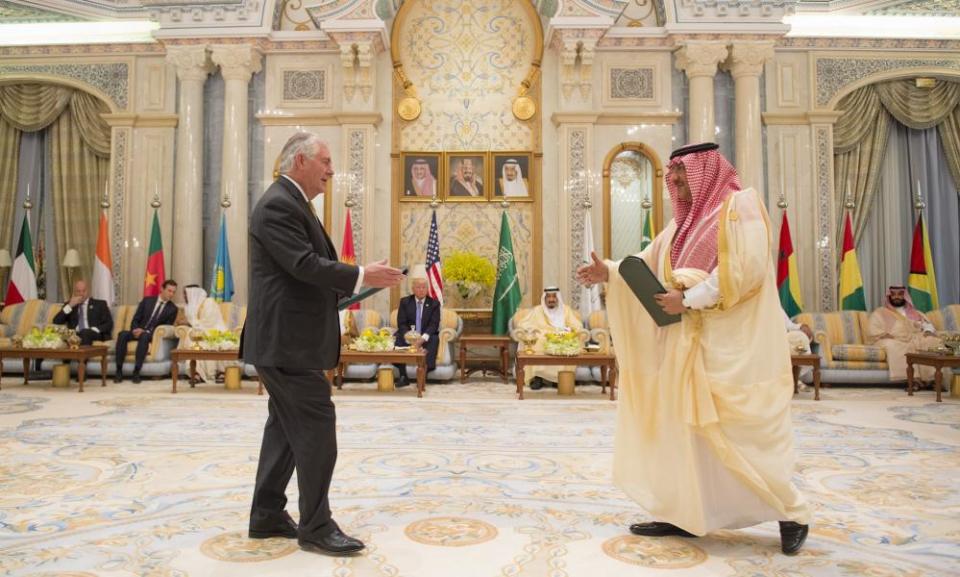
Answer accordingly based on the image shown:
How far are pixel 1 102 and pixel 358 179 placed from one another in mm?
5406

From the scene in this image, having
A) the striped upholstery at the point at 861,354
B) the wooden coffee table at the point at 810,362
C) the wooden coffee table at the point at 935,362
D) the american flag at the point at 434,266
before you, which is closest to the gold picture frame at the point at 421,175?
the american flag at the point at 434,266

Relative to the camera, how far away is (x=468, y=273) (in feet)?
29.5

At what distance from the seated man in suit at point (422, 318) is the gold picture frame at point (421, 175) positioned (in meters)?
1.46

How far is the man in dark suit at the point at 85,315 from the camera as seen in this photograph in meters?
8.35

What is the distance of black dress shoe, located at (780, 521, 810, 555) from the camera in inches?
95.9

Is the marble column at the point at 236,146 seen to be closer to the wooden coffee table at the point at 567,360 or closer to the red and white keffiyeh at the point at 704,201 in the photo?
the wooden coffee table at the point at 567,360

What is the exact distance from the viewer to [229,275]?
8.80 meters

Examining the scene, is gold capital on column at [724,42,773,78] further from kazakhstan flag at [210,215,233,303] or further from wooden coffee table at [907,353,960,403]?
kazakhstan flag at [210,215,233,303]

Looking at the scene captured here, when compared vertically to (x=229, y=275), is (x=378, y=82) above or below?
above

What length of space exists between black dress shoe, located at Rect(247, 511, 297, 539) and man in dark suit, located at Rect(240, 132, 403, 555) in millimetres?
127

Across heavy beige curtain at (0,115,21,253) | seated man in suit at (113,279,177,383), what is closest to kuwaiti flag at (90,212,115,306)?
seated man in suit at (113,279,177,383)

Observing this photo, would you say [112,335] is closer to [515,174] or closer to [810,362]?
[515,174]

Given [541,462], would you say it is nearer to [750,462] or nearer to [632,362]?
[632,362]

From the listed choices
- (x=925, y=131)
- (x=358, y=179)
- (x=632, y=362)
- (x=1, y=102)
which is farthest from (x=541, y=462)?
(x=1, y=102)
